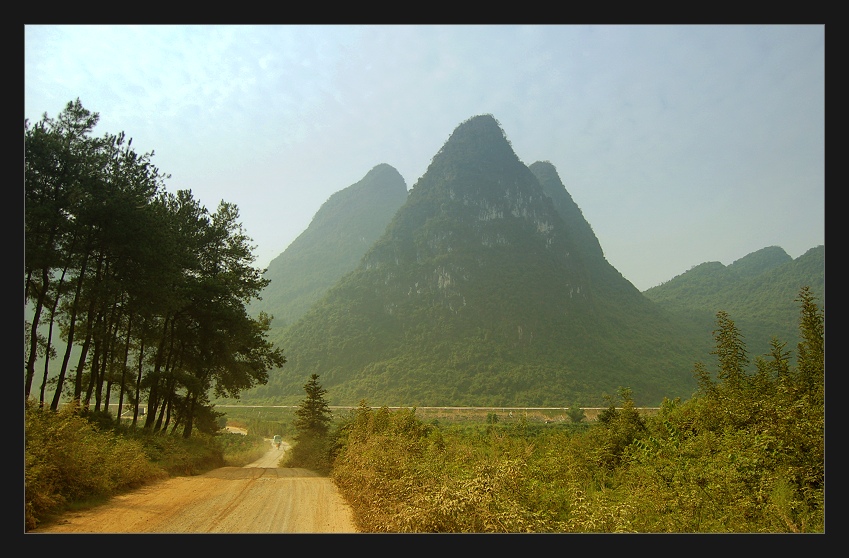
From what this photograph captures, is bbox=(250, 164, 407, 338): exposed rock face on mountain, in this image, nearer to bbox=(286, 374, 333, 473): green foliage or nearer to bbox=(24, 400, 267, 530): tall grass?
bbox=(286, 374, 333, 473): green foliage

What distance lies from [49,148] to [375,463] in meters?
10.8

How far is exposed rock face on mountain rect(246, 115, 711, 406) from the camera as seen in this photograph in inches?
2749

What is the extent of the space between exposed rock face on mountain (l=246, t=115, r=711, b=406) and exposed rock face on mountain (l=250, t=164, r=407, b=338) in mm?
24535

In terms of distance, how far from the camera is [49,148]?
11102 millimetres

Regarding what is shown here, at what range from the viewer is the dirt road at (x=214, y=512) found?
21.9ft

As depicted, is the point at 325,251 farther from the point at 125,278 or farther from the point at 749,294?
the point at 125,278

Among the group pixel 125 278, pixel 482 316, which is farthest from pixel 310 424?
pixel 482 316

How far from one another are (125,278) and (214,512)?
32.0 ft

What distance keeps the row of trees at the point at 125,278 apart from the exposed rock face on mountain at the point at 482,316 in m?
40.4

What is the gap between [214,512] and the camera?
7789 mm

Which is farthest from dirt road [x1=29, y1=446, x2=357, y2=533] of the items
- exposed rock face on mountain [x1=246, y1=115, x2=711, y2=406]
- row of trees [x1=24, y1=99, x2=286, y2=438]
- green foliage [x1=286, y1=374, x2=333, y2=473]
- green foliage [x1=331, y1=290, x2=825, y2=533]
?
exposed rock face on mountain [x1=246, y1=115, x2=711, y2=406]

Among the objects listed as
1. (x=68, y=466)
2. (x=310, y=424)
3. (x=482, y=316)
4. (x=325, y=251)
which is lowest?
(x=310, y=424)

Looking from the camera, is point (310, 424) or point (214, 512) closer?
point (214, 512)

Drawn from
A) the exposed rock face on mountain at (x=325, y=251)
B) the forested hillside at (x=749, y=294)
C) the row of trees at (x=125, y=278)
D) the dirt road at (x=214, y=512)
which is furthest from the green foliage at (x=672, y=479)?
the exposed rock face on mountain at (x=325, y=251)
